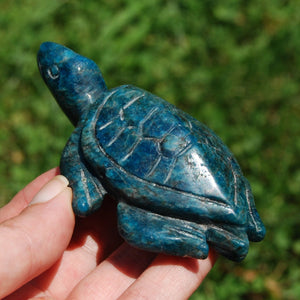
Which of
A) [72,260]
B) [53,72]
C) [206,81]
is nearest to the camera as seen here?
[72,260]

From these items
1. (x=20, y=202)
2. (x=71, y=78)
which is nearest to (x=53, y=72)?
(x=71, y=78)

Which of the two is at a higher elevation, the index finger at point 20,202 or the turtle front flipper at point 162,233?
the index finger at point 20,202

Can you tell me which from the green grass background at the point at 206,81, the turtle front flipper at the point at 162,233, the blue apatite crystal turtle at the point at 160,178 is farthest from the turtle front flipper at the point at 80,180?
the green grass background at the point at 206,81

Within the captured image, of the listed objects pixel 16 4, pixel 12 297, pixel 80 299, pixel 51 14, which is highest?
pixel 16 4

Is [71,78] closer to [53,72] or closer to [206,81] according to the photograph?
[53,72]

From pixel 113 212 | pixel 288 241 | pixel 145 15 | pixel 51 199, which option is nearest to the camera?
pixel 51 199

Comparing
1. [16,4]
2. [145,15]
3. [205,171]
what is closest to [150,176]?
[205,171]

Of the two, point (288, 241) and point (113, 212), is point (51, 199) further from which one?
point (288, 241)

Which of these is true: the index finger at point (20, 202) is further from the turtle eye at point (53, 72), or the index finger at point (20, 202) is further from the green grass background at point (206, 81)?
the green grass background at point (206, 81)
